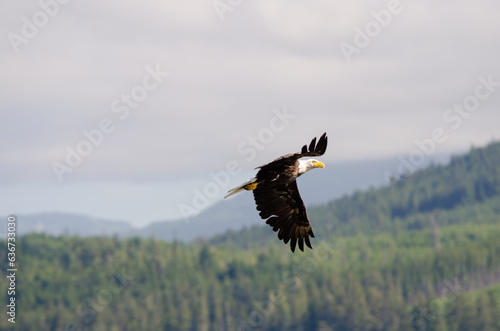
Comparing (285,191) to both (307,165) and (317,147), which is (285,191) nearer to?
(307,165)

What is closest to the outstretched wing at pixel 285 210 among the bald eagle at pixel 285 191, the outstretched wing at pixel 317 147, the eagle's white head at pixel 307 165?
the bald eagle at pixel 285 191

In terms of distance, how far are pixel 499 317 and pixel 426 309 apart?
1675cm

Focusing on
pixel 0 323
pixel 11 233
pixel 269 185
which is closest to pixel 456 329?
pixel 0 323

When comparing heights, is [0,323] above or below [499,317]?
above

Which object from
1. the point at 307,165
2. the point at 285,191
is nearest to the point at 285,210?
the point at 285,191

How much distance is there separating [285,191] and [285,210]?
1006 millimetres

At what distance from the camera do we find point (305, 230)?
29828mm

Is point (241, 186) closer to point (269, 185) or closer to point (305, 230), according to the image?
point (269, 185)

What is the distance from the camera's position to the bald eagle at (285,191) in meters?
25.1

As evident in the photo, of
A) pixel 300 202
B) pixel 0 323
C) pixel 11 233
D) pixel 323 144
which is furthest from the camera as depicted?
pixel 0 323

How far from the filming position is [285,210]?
2931 centimetres

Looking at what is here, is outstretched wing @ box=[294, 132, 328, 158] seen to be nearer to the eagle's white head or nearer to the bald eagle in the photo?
the bald eagle

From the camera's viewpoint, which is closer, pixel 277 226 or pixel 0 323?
pixel 277 226

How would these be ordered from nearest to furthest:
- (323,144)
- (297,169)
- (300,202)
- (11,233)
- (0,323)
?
(323,144) → (297,169) → (300,202) → (11,233) → (0,323)
